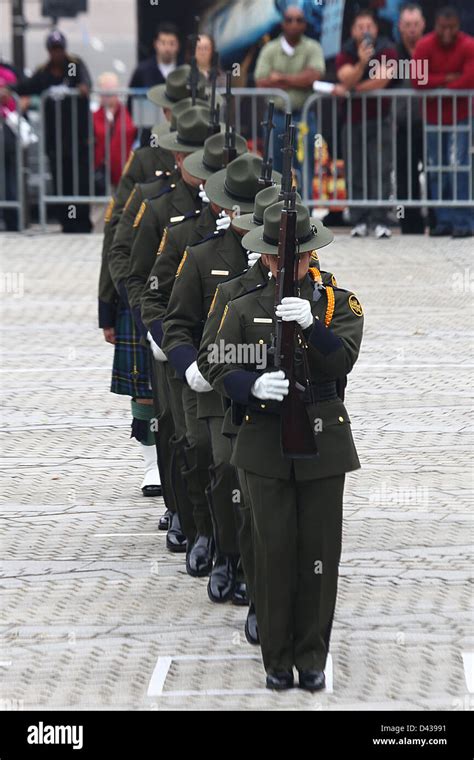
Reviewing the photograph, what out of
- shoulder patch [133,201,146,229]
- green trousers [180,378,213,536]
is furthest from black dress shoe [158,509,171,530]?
shoulder patch [133,201,146,229]

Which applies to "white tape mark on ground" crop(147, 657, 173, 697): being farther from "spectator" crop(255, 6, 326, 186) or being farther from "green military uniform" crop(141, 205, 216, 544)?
"spectator" crop(255, 6, 326, 186)

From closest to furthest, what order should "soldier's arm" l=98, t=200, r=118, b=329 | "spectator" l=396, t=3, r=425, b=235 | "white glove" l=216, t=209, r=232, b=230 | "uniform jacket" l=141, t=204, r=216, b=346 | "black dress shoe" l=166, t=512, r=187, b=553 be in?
"white glove" l=216, t=209, r=232, b=230 → "uniform jacket" l=141, t=204, r=216, b=346 → "black dress shoe" l=166, t=512, r=187, b=553 → "soldier's arm" l=98, t=200, r=118, b=329 → "spectator" l=396, t=3, r=425, b=235

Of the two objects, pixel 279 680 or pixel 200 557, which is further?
pixel 200 557

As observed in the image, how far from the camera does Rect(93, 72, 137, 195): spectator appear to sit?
20.2 metres

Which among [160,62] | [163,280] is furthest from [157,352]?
[160,62]

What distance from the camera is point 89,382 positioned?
13000 mm

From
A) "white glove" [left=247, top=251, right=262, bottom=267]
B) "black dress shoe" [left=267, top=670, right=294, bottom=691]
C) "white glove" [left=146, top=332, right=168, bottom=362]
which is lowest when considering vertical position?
"black dress shoe" [left=267, top=670, right=294, bottom=691]

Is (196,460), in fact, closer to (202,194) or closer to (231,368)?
(202,194)

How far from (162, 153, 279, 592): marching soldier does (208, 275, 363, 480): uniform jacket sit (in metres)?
0.97

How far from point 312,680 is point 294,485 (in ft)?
2.42

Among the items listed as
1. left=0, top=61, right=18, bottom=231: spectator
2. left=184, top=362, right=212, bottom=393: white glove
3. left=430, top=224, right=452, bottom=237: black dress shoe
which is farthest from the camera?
left=0, top=61, right=18, bottom=231: spectator

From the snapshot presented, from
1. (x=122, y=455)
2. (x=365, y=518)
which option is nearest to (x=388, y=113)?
(x=122, y=455)

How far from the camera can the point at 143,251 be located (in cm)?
923

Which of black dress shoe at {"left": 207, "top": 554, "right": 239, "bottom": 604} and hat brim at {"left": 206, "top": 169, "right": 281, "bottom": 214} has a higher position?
hat brim at {"left": 206, "top": 169, "right": 281, "bottom": 214}
